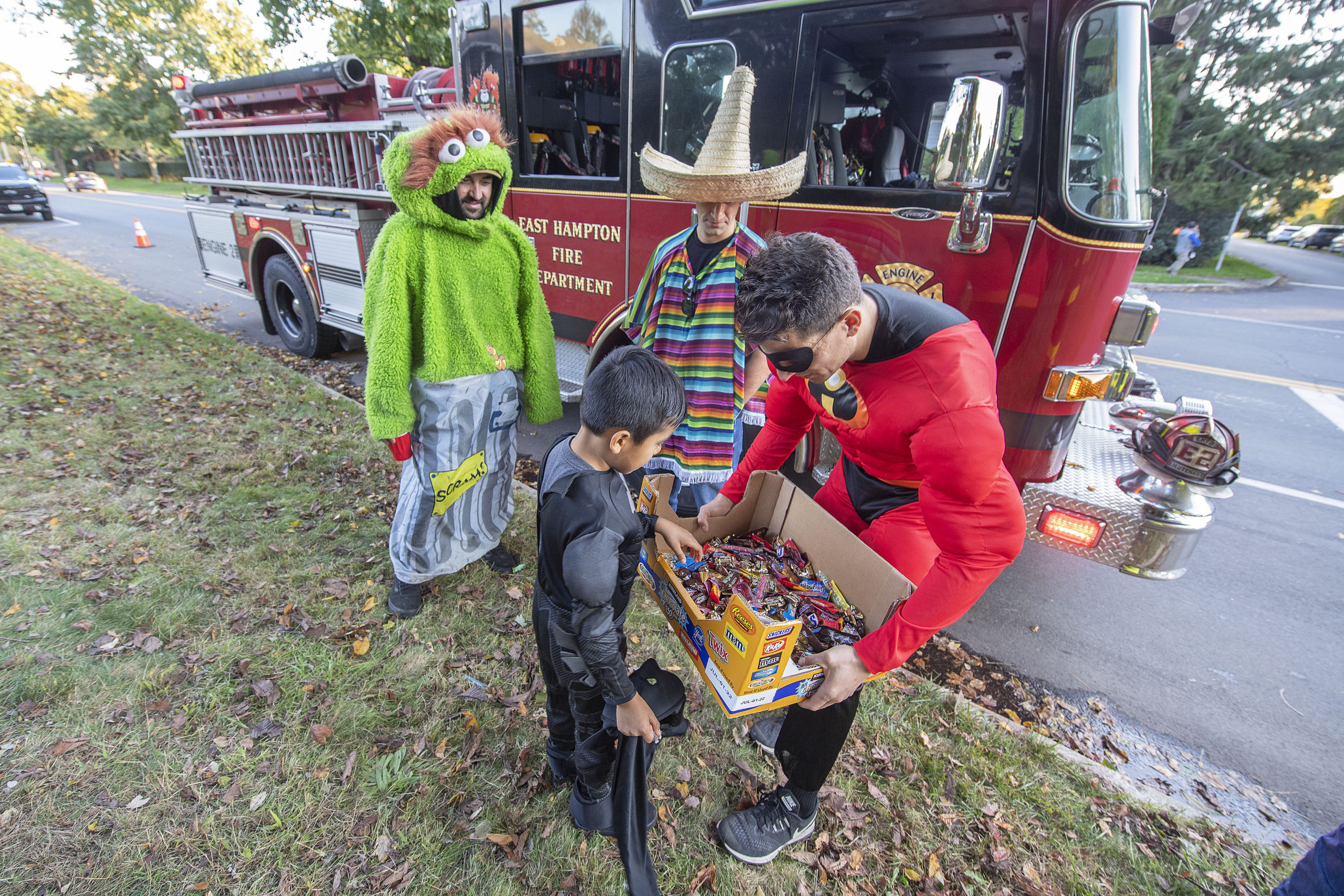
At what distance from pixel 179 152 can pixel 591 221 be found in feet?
155

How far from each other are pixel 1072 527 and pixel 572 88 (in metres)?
4.09

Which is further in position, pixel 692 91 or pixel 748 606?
pixel 692 91

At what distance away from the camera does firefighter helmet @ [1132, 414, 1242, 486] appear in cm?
256

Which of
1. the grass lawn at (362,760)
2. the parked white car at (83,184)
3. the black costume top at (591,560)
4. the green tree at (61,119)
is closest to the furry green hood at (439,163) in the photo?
the black costume top at (591,560)

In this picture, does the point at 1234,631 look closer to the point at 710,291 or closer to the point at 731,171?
the point at 710,291

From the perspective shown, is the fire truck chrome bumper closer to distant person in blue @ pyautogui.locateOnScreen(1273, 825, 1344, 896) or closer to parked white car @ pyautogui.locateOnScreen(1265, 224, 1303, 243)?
distant person in blue @ pyautogui.locateOnScreen(1273, 825, 1344, 896)

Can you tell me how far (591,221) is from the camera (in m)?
4.12

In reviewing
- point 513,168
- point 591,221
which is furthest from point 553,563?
point 513,168

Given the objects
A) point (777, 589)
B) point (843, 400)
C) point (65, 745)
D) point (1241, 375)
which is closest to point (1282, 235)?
point (1241, 375)

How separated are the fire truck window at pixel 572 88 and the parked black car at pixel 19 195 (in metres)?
22.3

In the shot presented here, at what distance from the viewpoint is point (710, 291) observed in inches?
105

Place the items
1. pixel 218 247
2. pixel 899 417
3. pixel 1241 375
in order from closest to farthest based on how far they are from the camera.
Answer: pixel 899 417 < pixel 218 247 < pixel 1241 375

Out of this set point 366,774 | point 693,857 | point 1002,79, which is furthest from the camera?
point 1002,79

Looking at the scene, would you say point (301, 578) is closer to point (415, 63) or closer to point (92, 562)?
point (92, 562)
